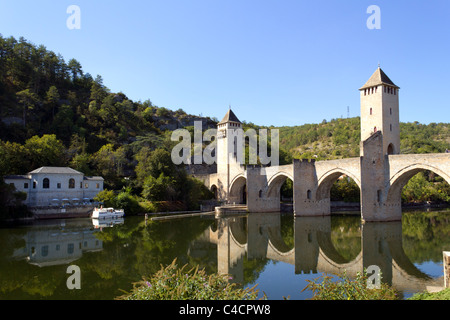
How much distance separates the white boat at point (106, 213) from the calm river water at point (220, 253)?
260 centimetres

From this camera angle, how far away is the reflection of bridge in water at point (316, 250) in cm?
1262

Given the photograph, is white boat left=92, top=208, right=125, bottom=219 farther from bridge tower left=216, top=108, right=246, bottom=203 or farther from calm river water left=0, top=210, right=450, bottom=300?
bridge tower left=216, top=108, right=246, bottom=203

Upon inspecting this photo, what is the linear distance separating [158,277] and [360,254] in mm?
13016

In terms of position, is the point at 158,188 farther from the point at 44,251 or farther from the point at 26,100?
the point at 26,100

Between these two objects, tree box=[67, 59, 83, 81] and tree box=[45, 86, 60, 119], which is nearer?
tree box=[45, 86, 60, 119]

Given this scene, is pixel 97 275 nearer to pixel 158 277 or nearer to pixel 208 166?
pixel 158 277

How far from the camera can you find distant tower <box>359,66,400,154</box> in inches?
990

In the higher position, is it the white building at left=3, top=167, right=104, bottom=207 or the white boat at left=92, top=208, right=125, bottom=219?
the white building at left=3, top=167, right=104, bottom=207

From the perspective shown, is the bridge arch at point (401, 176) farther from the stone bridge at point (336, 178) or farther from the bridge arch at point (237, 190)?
the bridge arch at point (237, 190)
